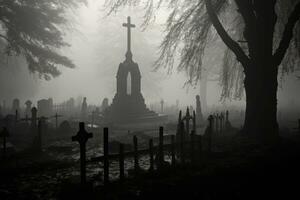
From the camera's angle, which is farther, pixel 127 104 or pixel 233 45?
pixel 127 104

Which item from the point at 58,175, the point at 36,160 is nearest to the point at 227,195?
the point at 58,175

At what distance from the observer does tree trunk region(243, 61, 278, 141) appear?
1174cm

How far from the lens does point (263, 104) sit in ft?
39.0

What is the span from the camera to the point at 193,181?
6176 mm

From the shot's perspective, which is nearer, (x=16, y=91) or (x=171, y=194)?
(x=171, y=194)

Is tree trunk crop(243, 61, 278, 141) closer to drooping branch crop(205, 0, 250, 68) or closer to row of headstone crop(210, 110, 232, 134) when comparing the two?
drooping branch crop(205, 0, 250, 68)

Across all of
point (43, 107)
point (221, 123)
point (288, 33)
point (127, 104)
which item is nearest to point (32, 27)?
point (43, 107)

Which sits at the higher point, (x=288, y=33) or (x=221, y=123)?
(x=288, y=33)

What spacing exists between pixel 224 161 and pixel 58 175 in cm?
435

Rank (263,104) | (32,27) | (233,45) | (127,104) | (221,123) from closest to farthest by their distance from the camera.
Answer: (263,104) < (233,45) < (221,123) < (32,27) < (127,104)

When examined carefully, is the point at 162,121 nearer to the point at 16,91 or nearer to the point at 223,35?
the point at 223,35

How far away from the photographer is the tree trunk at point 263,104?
1174cm

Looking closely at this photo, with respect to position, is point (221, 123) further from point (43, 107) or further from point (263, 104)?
point (43, 107)

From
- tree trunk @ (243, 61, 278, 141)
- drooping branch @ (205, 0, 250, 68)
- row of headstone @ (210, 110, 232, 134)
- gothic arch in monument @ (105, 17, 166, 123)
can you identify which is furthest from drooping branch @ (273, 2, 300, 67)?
gothic arch in monument @ (105, 17, 166, 123)
